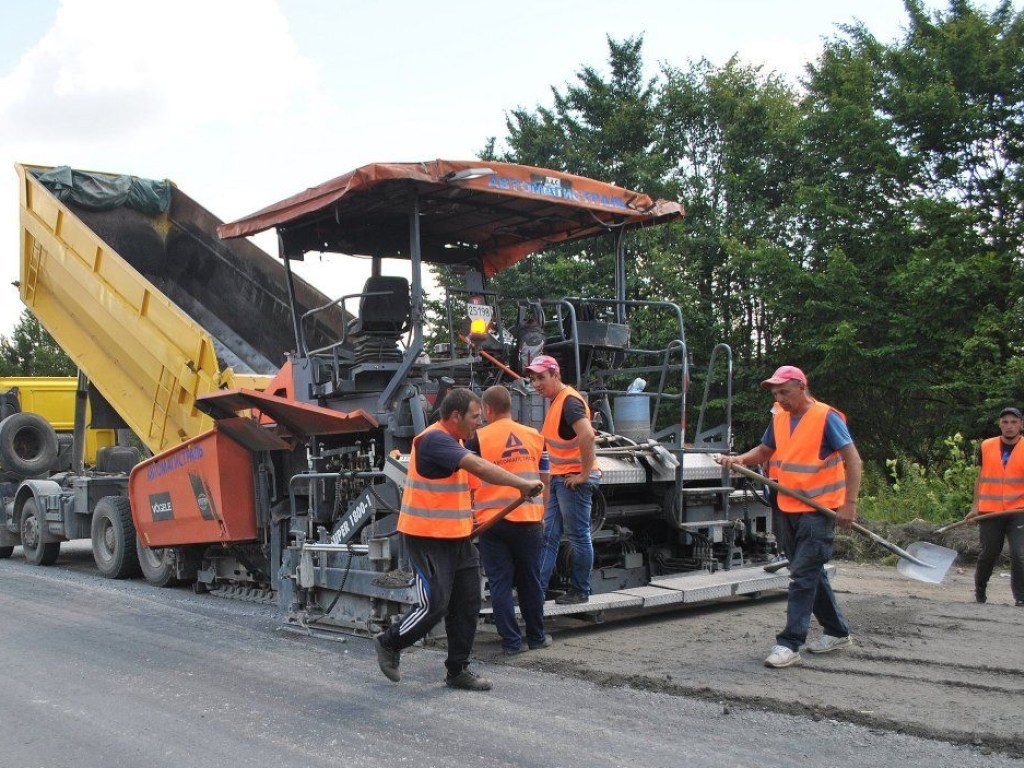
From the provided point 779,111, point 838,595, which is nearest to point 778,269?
point 779,111

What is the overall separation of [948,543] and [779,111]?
432 inches

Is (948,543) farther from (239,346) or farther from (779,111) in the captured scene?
(779,111)

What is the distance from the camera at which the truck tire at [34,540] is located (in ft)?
35.7

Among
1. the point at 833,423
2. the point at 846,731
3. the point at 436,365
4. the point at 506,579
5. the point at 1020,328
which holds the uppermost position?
the point at 1020,328

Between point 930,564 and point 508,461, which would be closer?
point 508,461

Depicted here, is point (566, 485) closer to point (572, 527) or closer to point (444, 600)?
point (572, 527)

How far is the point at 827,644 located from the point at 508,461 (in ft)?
6.66

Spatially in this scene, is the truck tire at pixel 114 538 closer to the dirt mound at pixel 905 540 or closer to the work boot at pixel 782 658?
the work boot at pixel 782 658

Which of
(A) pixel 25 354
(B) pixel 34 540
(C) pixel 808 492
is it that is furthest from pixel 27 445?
(A) pixel 25 354

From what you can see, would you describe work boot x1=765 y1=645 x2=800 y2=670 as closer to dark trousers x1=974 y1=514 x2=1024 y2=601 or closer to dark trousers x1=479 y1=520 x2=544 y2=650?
dark trousers x1=479 y1=520 x2=544 y2=650

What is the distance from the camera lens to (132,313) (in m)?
9.02

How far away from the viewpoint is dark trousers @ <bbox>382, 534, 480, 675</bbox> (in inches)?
196

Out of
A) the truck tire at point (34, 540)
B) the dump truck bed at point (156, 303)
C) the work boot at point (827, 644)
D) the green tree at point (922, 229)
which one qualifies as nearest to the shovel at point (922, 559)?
the work boot at point (827, 644)

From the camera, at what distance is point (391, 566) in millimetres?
6066
